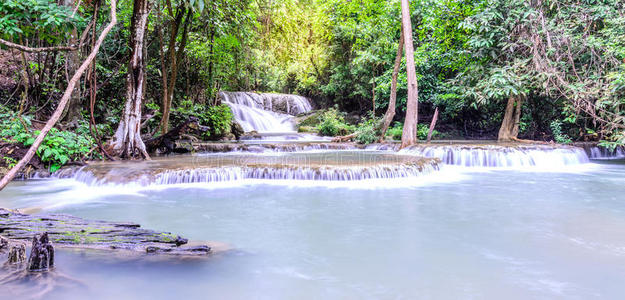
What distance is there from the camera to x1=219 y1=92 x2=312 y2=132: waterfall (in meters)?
19.7

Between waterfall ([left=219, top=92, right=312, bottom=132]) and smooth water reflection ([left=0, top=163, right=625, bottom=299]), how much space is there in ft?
42.2

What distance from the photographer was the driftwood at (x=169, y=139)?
1011 centimetres

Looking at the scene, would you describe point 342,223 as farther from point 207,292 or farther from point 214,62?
point 214,62

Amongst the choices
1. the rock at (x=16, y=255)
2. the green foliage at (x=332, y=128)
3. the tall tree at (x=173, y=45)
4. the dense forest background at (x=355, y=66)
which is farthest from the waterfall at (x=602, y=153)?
the rock at (x=16, y=255)

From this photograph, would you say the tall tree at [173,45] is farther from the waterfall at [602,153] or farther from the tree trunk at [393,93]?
the waterfall at [602,153]

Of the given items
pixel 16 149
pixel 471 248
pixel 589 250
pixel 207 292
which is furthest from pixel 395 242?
pixel 16 149

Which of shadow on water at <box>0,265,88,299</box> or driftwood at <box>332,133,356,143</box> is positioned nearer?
shadow on water at <box>0,265,88,299</box>

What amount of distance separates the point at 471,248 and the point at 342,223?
1631 millimetres

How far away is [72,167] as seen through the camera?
7.72 metres

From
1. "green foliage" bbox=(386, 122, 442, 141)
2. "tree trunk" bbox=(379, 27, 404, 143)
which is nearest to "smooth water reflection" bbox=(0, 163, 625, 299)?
"tree trunk" bbox=(379, 27, 404, 143)

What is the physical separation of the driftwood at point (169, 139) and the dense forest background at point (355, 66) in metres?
0.42

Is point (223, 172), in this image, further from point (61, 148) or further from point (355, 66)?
point (355, 66)

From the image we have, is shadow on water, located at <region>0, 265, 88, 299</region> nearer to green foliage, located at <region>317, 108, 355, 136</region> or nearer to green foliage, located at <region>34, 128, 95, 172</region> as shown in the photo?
green foliage, located at <region>34, 128, 95, 172</region>

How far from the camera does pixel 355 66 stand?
64.1 feet
